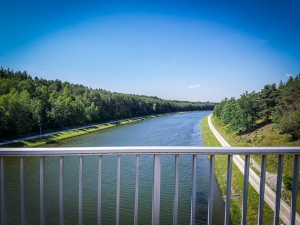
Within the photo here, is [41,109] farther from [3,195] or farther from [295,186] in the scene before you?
[295,186]

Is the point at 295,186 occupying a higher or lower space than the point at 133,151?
lower

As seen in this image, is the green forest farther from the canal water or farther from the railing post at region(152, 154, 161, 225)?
the railing post at region(152, 154, 161, 225)


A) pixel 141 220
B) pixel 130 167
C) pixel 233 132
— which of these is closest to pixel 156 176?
pixel 141 220

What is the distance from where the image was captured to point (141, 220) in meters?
8.62

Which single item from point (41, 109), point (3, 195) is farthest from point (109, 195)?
point (41, 109)

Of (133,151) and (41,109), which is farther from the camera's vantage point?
(41,109)

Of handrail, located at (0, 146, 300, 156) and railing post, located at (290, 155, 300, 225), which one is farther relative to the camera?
railing post, located at (290, 155, 300, 225)

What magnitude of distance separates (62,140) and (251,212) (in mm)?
25419

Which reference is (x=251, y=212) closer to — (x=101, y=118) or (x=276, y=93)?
(x=276, y=93)

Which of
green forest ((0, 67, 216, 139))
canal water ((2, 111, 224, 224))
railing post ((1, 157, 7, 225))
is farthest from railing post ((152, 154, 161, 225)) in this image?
green forest ((0, 67, 216, 139))

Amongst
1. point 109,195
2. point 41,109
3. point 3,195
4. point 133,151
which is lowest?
point 109,195

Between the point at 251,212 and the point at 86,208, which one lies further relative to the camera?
the point at 86,208

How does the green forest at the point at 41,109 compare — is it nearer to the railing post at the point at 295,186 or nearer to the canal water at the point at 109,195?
the canal water at the point at 109,195

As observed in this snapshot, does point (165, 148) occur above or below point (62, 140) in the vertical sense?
above
